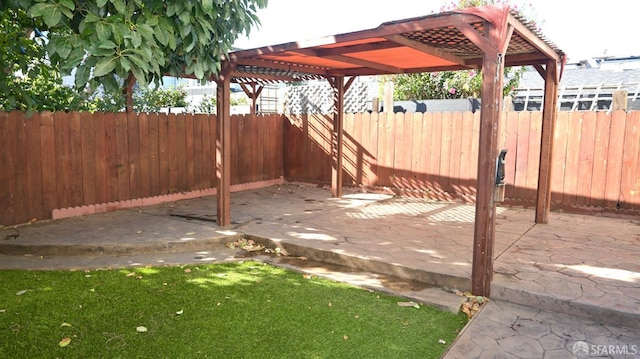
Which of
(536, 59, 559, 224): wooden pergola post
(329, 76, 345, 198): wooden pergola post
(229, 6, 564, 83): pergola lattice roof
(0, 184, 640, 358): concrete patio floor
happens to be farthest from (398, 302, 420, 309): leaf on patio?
(329, 76, 345, 198): wooden pergola post

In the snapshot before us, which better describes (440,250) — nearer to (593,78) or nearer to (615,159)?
(615,159)

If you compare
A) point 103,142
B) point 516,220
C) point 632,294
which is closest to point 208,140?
point 103,142

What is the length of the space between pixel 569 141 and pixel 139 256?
23.3 ft

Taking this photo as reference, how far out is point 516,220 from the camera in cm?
727

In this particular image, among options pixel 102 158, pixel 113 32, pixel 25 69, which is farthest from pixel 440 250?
pixel 102 158

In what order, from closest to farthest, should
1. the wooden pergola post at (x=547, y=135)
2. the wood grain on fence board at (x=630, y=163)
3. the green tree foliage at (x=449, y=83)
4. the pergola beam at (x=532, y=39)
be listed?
the pergola beam at (x=532, y=39), the wooden pergola post at (x=547, y=135), the wood grain on fence board at (x=630, y=163), the green tree foliage at (x=449, y=83)

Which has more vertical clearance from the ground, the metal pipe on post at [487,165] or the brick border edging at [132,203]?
the metal pipe on post at [487,165]

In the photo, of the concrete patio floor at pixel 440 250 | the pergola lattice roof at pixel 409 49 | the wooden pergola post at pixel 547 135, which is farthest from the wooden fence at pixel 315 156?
the pergola lattice roof at pixel 409 49

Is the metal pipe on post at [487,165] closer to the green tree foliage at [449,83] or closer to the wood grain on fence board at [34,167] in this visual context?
the wood grain on fence board at [34,167]

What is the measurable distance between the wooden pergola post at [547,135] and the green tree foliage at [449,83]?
6.08 m

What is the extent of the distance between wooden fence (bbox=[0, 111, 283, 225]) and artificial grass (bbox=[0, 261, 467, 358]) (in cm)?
241

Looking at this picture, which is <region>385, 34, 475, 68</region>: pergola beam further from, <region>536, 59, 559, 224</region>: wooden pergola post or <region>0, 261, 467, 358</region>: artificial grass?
<region>0, 261, 467, 358</region>: artificial grass

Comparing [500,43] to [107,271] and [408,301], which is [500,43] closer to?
[408,301]

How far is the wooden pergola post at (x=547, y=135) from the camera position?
6.73 meters
